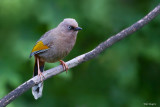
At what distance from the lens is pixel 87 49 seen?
287 inches

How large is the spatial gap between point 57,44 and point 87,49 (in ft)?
5.22

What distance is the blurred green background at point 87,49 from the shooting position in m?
6.51

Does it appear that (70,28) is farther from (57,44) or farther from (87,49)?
(87,49)

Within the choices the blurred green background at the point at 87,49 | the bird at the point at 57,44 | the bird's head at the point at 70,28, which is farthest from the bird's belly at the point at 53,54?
the blurred green background at the point at 87,49

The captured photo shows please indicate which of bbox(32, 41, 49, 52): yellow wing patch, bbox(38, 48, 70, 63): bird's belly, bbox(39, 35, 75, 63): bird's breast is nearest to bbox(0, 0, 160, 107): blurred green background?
bbox(32, 41, 49, 52): yellow wing patch

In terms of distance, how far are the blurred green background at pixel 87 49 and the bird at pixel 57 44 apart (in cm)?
40

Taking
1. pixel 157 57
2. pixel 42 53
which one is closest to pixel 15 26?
pixel 42 53

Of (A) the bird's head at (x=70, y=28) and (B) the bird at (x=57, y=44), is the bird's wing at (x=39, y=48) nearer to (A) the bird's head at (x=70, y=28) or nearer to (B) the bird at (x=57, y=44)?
(B) the bird at (x=57, y=44)

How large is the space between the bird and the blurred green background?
40cm

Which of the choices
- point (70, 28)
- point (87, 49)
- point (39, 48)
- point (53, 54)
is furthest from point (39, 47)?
point (87, 49)

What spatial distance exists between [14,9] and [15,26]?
62 centimetres

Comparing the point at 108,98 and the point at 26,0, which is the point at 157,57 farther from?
the point at 26,0

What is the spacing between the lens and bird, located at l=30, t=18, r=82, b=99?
5770 mm

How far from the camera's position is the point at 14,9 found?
6312 mm
